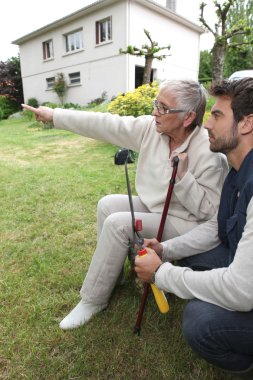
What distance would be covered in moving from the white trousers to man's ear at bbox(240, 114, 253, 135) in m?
0.85

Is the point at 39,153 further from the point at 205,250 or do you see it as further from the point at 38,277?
the point at 205,250

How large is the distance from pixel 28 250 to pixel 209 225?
1.95 m

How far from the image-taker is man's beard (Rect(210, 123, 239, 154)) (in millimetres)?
1602

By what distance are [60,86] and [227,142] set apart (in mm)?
19666

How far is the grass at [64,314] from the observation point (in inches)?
74.3

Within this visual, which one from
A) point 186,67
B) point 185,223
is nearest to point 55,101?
point 186,67

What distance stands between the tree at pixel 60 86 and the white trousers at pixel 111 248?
1913 centimetres

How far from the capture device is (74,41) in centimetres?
1973

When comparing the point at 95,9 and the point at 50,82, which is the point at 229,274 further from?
the point at 50,82

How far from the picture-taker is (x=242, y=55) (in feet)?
72.9

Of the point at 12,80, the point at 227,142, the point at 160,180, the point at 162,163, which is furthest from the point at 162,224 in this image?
the point at 12,80

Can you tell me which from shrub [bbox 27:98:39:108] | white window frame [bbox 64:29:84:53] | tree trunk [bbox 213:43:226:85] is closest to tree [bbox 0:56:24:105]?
shrub [bbox 27:98:39:108]

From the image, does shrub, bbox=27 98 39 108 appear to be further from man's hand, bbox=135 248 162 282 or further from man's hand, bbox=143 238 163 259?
man's hand, bbox=135 248 162 282

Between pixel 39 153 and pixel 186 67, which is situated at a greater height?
pixel 186 67
